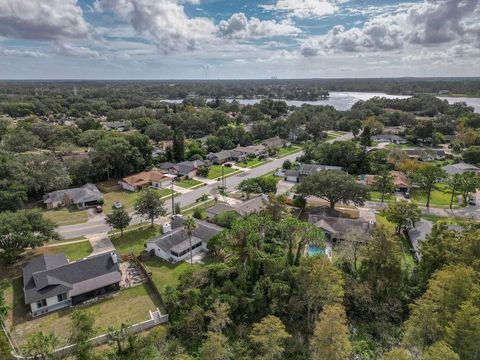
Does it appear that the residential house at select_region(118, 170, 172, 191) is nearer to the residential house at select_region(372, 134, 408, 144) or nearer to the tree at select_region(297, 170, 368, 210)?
the tree at select_region(297, 170, 368, 210)

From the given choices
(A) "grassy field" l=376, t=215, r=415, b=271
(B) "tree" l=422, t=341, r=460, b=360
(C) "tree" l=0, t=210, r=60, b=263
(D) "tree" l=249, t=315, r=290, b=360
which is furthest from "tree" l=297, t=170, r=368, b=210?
(C) "tree" l=0, t=210, r=60, b=263

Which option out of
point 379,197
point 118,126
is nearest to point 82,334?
point 379,197

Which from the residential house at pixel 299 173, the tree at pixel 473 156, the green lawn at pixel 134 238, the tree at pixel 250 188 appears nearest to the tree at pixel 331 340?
the green lawn at pixel 134 238

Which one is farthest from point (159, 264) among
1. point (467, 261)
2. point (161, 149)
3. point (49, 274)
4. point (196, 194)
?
point (161, 149)

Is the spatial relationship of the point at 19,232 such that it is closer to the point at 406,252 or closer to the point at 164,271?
the point at 164,271

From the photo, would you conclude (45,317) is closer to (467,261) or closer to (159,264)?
(159,264)
